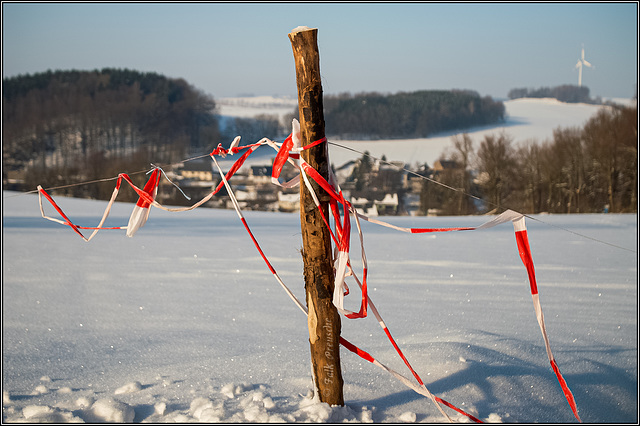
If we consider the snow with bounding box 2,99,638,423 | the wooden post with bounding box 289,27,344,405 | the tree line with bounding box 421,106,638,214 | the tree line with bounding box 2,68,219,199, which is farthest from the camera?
the tree line with bounding box 2,68,219,199

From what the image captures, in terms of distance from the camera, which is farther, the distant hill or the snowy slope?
the distant hill

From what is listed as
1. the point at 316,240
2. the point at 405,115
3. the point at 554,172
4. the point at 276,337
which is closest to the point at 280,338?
the point at 276,337

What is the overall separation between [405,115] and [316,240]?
2137 inches

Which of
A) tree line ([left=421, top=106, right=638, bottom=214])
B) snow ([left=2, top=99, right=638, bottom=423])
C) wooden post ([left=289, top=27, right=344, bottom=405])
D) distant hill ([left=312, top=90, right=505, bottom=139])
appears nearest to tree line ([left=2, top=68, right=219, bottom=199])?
distant hill ([left=312, top=90, right=505, bottom=139])

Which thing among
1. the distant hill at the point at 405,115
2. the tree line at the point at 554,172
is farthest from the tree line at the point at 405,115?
the tree line at the point at 554,172

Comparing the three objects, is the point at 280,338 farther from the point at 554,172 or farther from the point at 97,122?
the point at 97,122

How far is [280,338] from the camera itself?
12.4ft

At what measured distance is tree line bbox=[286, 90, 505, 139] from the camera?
164ft

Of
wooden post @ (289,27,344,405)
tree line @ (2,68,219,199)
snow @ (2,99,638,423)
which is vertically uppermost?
tree line @ (2,68,219,199)

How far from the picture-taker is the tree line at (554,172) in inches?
1271

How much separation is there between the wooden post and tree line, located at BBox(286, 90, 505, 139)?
4699 centimetres

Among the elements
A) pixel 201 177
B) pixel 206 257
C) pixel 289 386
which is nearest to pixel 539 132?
pixel 201 177

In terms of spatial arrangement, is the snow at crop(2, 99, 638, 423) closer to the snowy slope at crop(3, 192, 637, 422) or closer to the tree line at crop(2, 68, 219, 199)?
the snowy slope at crop(3, 192, 637, 422)

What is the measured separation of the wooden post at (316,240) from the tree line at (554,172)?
29.5 meters
